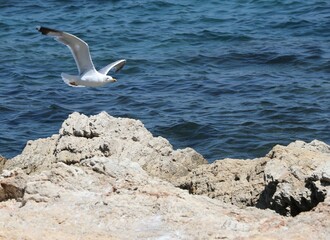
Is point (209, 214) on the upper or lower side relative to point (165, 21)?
upper

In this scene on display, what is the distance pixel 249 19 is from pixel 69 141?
40.4 feet

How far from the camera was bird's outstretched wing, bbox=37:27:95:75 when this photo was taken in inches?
457

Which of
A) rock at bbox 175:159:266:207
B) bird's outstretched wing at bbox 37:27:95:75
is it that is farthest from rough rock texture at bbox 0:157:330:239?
bird's outstretched wing at bbox 37:27:95:75

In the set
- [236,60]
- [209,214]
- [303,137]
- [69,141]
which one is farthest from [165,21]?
[209,214]

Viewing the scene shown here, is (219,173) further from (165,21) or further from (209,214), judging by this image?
(165,21)

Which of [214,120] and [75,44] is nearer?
[75,44]

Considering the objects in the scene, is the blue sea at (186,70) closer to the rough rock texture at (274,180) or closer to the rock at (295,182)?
the rough rock texture at (274,180)

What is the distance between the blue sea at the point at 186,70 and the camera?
14.3 metres

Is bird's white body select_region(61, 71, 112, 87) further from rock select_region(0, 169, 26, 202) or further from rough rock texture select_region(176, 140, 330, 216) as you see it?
rock select_region(0, 169, 26, 202)

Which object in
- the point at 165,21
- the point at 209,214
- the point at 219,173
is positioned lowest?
the point at 165,21

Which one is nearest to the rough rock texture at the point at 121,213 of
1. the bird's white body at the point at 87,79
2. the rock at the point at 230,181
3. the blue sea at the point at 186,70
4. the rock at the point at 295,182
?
the rock at the point at 295,182

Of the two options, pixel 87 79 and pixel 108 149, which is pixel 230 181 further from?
pixel 87 79

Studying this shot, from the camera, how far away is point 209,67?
58.3ft

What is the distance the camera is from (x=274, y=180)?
779 cm
